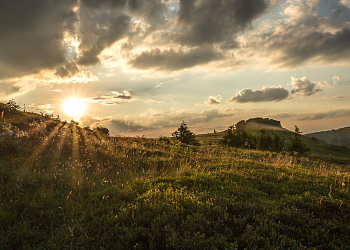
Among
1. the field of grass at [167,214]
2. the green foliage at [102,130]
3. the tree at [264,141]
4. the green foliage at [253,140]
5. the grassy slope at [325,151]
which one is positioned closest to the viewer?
the field of grass at [167,214]

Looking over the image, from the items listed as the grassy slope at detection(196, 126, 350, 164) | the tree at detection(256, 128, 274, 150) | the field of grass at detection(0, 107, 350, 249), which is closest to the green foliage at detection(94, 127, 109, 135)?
the field of grass at detection(0, 107, 350, 249)

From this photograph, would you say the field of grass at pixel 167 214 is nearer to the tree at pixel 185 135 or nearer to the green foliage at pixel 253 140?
the tree at pixel 185 135

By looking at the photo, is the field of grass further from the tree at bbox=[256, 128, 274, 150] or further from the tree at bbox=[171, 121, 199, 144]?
the tree at bbox=[256, 128, 274, 150]

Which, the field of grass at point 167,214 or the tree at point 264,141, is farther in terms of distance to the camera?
the tree at point 264,141

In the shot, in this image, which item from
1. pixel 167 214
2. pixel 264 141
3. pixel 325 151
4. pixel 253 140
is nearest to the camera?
pixel 167 214

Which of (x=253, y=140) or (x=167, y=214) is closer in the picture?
(x=167, y=214)

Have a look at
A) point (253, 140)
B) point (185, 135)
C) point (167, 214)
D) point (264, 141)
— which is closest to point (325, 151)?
point (264, 141)

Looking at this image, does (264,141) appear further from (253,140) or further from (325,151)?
(325,151)

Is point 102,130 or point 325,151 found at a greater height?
point 102,130

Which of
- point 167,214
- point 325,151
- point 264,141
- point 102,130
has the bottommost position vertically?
point 325,151

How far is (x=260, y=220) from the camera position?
4.42 metres

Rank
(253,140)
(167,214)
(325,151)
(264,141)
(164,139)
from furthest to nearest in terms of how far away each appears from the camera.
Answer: (325,151), (253,140), (264,141), (164,139), (167,214)

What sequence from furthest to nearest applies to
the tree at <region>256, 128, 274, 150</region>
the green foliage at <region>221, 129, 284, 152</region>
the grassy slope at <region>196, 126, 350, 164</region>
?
the tree at <region>256, 128, 274, 150</region>, the green foliage at <region>221, 129, 284, 152</region>, the grassy slope at <region>196, 126, 350, 164</region>

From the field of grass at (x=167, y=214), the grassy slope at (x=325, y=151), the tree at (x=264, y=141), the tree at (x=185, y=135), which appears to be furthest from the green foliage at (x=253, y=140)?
the field of grass at (x=167, y=214)
